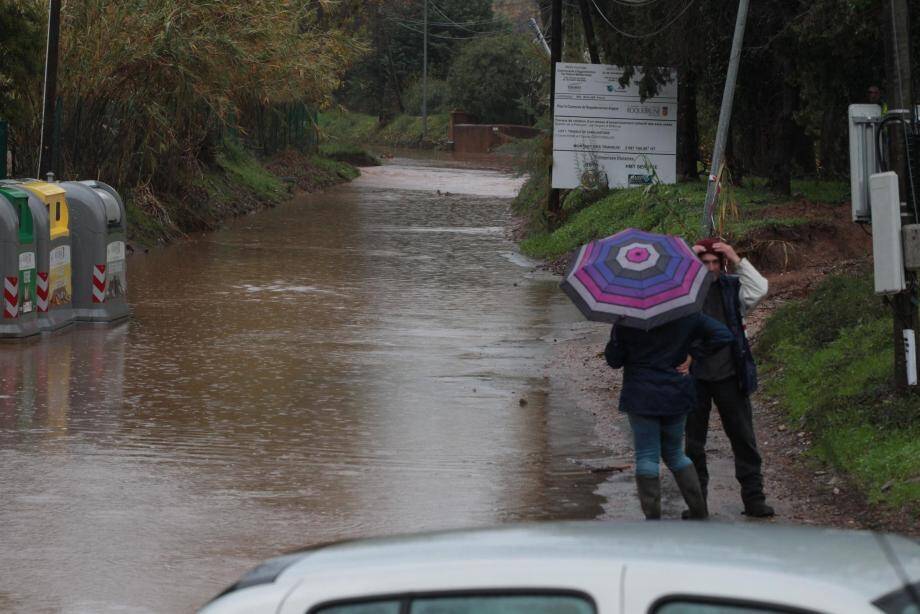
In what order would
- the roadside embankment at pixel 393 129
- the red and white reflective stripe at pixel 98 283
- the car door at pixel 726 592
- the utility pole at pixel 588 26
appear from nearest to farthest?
the car door at pixel 726 592 < the red and white reflective stripe at pixel 98 283 < the utility pole at pixel 588 26 < the roadside embankment at pixel 393 129

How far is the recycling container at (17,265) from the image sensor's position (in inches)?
540

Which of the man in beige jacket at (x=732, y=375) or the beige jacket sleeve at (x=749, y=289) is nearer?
the man in beige jacket at (x=732, y=375)

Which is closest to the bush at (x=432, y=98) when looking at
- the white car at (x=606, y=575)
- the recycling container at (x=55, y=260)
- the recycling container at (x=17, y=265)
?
the recycling container at (x=55, y=260)

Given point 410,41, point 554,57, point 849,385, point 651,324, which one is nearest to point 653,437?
point 651,324

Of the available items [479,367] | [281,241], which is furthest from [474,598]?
[281,241]

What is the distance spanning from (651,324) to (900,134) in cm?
316

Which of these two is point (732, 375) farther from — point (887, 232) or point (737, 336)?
point (887, 232)

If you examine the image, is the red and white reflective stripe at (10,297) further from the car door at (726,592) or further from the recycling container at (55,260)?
the car door at (726,592)

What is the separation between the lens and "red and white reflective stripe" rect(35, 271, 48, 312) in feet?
47.4

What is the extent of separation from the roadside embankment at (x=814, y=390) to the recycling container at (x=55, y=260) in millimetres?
5513

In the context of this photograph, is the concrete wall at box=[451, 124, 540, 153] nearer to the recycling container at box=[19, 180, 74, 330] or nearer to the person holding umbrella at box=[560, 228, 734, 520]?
the recycling container at box=[19, 180, 74, 330]

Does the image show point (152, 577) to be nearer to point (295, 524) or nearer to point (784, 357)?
point (295, 524)

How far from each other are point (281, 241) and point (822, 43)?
1099 cm

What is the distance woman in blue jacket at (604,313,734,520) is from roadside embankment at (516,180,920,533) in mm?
835
